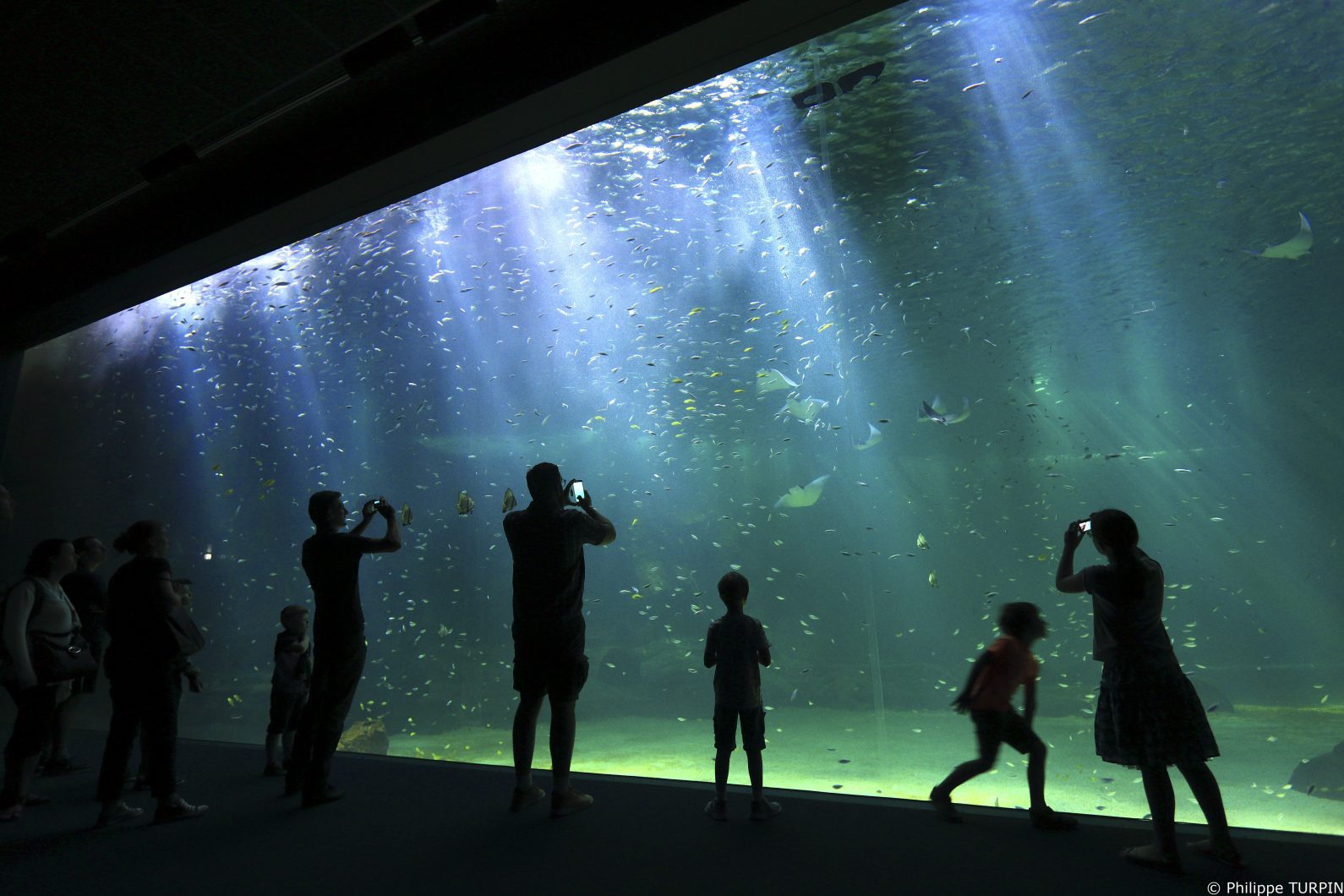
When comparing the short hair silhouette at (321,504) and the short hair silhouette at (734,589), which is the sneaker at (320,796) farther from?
the short hair silhouette at (734,589)

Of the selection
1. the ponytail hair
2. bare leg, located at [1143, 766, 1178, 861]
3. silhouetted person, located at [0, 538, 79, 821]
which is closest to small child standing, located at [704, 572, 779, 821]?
bare leg, located at [1143, 766, 1178, 861]

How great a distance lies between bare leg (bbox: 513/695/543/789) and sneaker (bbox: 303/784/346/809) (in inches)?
46.5

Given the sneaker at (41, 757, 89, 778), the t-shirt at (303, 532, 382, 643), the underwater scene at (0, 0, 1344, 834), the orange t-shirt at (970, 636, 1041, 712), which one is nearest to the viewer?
the orange t-shirt at (970, 636, 1041, 712)

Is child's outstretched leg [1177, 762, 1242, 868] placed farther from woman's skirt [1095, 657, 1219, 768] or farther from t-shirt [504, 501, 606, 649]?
t-shirt [504, 501, 606, 649]

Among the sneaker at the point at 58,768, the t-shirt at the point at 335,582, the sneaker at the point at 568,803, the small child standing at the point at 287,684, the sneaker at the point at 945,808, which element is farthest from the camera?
the sneaker at the point at 58,768

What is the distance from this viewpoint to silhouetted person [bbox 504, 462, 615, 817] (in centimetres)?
328

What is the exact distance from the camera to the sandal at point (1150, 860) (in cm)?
245

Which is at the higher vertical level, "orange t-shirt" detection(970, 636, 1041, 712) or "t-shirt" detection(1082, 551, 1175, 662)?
"t-shirt" detection(1082, 551, 1175, 662)

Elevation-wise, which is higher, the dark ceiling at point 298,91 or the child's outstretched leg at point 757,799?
the dark ceiling at point 298,91

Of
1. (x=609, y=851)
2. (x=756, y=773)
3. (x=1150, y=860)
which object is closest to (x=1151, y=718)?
(x=1150, y=860)

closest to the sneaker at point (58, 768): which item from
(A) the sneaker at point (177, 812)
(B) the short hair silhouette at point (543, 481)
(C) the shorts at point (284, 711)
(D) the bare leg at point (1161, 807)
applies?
(C) the shorts at point (284, 711)

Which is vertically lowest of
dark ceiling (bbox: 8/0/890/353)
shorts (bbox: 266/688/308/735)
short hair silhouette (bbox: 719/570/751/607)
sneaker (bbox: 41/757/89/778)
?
sneaker (bbox: 41/757/89/778)

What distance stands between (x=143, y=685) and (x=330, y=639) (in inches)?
35.9

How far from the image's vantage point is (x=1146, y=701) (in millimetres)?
2551
